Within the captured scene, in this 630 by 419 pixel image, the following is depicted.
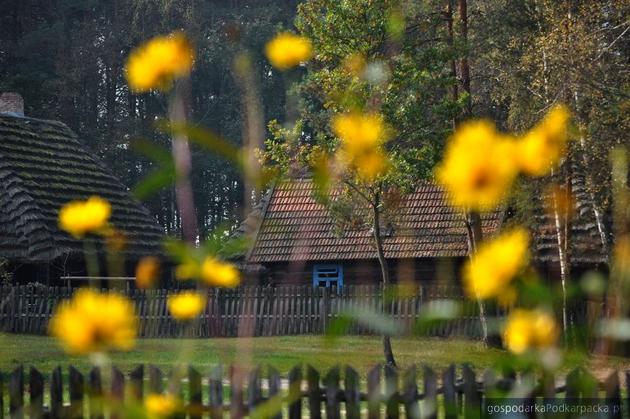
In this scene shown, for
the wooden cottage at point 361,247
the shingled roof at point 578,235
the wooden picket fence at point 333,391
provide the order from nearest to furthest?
the wooden picket fence at point 333,391 < the shingled roof at point 578,235 < the wooden cottage at point 361,247

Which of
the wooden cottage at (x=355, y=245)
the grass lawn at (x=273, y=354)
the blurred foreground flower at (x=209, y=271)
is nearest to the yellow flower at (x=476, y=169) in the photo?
the blurred foreground flower at (x=209, y=271)

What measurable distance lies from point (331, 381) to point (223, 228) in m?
3.86

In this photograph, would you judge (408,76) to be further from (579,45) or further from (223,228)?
(223,228)

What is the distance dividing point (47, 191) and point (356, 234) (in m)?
7.52

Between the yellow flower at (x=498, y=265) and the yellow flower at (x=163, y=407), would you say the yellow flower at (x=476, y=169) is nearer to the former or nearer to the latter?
the yellow flower at (x=498, y=265)

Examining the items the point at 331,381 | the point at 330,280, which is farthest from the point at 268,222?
the point at 331,381

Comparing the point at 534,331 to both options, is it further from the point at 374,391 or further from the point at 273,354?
the point at 273,354

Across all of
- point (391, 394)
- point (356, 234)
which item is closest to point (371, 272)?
point (356, 234)

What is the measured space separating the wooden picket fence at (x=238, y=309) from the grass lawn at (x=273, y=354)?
0.81m

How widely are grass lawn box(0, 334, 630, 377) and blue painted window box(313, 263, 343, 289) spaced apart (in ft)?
18.1

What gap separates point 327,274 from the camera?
26641mm

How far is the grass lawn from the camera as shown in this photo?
14.2 m

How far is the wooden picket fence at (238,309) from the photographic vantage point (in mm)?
21250

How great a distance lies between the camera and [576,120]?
16.9 meters
